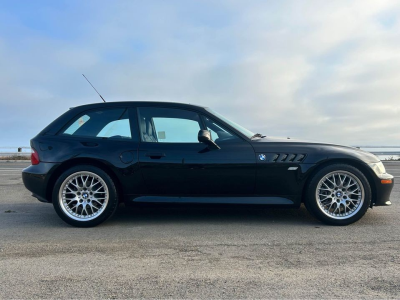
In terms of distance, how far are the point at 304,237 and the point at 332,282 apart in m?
1.10

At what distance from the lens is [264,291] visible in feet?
7.66

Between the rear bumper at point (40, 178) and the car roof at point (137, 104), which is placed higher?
the car roof at point (137, 104)

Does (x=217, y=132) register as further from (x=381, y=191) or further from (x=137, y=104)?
(x=381, y=191)

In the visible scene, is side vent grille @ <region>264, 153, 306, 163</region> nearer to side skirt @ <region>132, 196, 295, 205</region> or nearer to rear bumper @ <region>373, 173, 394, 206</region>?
side skirt @ <region>132, 196, 295, 205</region>

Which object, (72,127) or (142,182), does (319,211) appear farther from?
(72,127)

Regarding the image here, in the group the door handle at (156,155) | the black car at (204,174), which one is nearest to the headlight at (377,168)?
the black car at (204,174)

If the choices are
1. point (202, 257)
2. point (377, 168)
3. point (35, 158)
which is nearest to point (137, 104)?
point (35, 158)

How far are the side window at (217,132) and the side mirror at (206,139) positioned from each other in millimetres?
113

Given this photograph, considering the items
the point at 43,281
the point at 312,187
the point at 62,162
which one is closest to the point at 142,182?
the point at 62,162

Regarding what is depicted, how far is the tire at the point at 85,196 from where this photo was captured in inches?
161

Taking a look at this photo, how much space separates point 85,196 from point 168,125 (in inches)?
52.8

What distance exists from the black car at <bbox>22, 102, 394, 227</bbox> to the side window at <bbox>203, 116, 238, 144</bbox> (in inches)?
0.5

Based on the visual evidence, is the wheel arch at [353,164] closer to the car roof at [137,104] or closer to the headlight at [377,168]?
the headlight at [377,168]

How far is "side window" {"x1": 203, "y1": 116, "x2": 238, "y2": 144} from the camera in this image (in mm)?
4203
